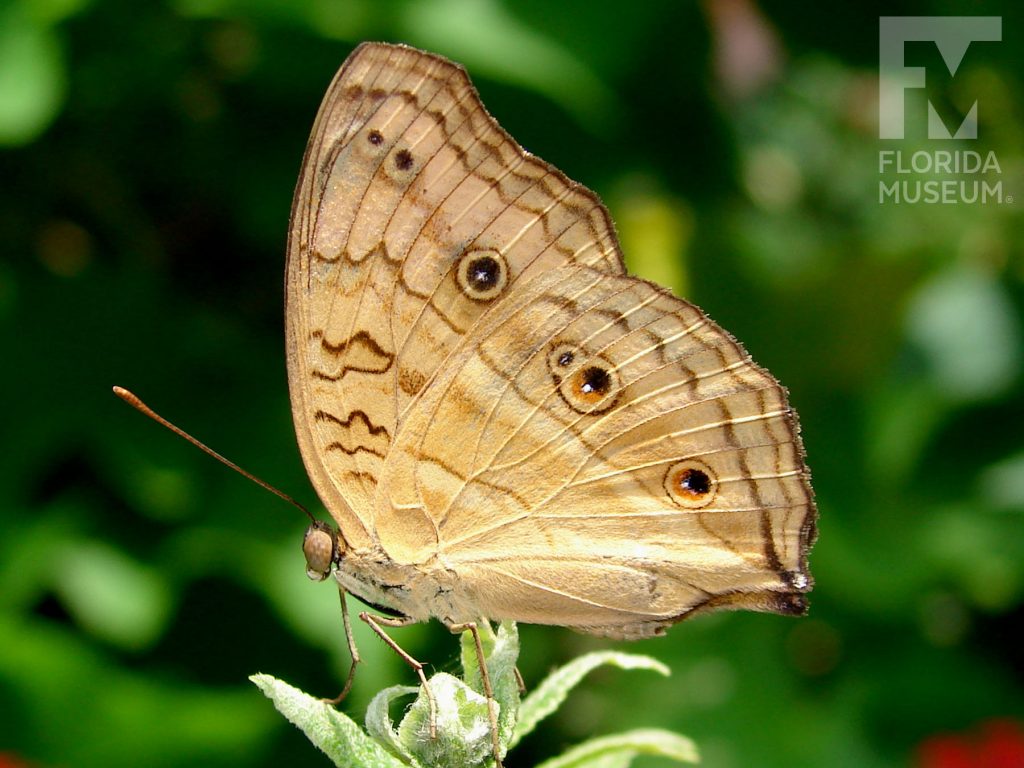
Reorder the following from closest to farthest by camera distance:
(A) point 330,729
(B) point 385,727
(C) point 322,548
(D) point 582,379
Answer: (A) point 330,729 < (B) point 385,727 < (C) point 322,548 < (D) point 582,379

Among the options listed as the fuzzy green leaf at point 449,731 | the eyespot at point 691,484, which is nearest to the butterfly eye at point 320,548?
the fuzzy green leaf at point 449,731

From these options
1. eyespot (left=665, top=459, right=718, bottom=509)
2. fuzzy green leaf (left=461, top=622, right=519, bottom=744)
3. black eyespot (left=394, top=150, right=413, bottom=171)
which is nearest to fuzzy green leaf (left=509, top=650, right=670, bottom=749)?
fuzzy green leaf (left=461, top=622, right=519, bottom=744)

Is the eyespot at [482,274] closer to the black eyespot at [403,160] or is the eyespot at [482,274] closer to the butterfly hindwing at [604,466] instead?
the butterfly hindwing at [604,466]

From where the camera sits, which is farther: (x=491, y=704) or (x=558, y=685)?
(x=558, y=685)

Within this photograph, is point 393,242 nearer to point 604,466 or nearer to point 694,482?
point 604,466

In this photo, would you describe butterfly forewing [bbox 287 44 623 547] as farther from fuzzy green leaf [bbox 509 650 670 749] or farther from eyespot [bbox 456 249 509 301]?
fuzzy green leaf [bbox 509 650 670 749]

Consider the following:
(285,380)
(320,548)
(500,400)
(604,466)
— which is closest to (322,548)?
(320,548)

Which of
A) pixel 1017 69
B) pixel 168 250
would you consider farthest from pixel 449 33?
pixel 1017 69
